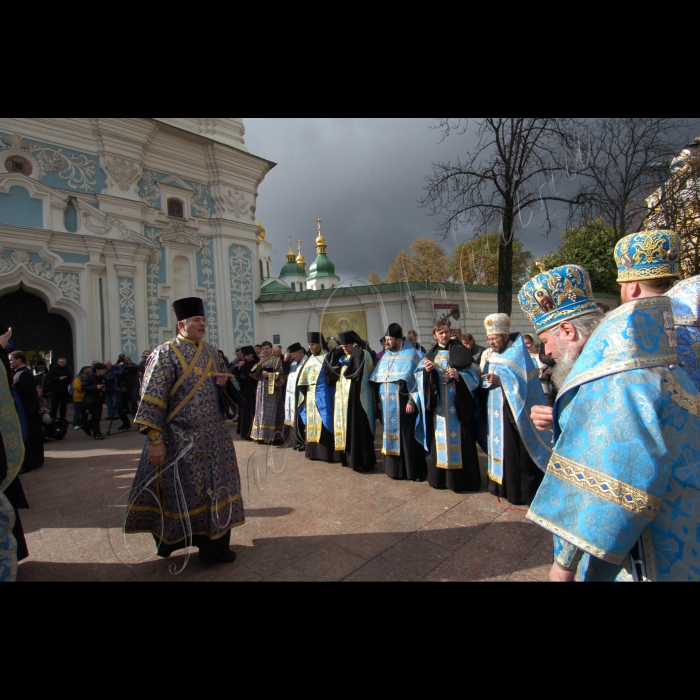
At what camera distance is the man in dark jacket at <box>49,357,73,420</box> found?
10591 mm

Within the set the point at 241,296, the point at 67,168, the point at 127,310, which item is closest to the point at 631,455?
the point at 127,310

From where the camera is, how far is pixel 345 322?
1562 centimetres

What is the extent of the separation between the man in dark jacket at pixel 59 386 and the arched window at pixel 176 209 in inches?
345

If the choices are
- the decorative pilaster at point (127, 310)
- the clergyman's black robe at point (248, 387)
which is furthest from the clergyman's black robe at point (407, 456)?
the decorative pilaster at point (127, 310)

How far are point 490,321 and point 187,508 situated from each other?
3.55 metres

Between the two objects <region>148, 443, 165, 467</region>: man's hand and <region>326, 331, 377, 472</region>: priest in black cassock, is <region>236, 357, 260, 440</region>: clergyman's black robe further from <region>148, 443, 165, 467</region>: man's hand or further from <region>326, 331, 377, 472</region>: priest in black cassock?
<region>148, 443, 165, 467</region>: man's hand

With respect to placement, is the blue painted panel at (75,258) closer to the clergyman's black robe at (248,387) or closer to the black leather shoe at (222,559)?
the clergyman's black robe at (248,387)

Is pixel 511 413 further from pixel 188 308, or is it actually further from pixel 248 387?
pixel 248 387

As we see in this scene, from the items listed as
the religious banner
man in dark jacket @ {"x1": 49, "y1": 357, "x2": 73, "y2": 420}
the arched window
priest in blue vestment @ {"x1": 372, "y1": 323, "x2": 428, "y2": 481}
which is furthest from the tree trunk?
the arched window

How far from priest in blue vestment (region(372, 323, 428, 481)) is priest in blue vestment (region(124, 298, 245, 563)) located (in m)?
2.50

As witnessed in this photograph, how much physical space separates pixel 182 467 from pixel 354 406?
10.2ft

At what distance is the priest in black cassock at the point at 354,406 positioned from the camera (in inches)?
225
